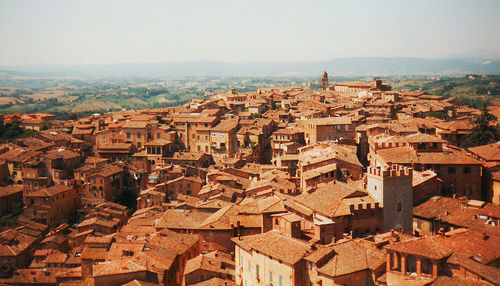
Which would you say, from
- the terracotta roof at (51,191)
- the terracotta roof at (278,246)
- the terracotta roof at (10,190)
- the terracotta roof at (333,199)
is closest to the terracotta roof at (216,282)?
the terracotta roof at (278,246)

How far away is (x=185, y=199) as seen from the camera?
5619 cm

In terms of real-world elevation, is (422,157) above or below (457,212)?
above

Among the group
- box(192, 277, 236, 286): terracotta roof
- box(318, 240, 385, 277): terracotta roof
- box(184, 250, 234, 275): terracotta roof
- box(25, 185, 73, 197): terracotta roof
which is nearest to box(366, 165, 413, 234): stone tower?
box(318, 240, 385, 277): terracotta roof

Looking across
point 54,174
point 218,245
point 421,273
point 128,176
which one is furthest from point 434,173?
point 54,174

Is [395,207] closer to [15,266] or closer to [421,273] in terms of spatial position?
[421,273]

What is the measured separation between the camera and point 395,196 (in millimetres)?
36312

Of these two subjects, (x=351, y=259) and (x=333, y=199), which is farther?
(x=333, y=199)

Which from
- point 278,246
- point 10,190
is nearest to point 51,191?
point 10,190

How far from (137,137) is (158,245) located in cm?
3593

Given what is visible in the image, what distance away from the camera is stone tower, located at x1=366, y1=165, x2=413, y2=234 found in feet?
118

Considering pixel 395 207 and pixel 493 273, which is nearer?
pixel 493 273

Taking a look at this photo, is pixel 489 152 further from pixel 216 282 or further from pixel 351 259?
pixel 216 282

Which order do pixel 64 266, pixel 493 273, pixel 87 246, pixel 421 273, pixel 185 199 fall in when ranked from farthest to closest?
pixel 185 199
pixel 64 266
pixel 87 246
pixel 421 273
pixel 493 273

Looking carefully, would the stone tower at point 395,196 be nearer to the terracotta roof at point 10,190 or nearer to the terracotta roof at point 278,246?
the terracotta roof at point 278,246
